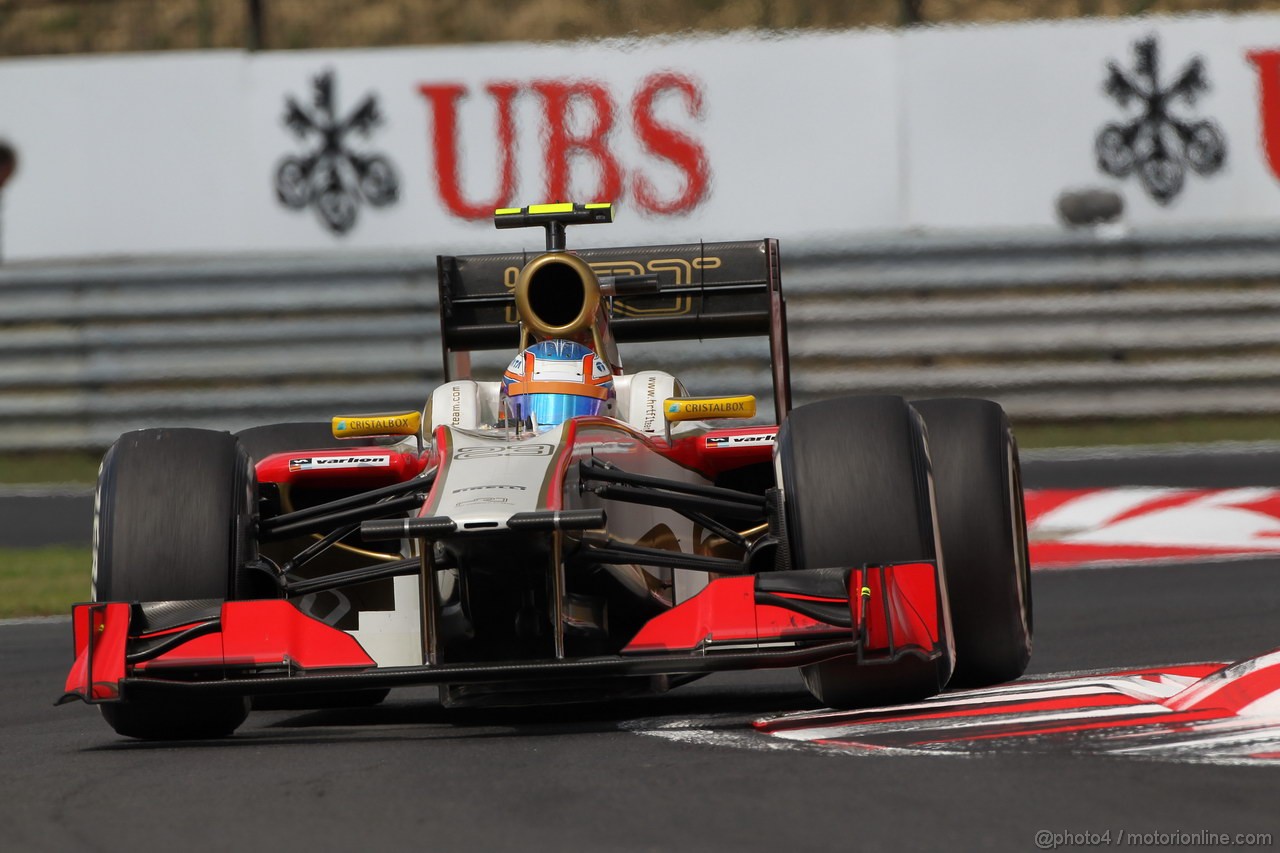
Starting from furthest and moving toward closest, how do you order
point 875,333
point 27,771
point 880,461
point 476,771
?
point 875,333, point 880,461, point 27,771, point 476,771

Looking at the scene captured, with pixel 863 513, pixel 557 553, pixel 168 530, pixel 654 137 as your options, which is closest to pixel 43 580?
pixel 168 530

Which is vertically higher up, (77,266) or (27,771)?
(77,266)

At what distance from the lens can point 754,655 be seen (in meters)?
5.60

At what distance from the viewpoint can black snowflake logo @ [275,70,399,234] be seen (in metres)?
14.7

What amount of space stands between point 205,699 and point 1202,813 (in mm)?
2972

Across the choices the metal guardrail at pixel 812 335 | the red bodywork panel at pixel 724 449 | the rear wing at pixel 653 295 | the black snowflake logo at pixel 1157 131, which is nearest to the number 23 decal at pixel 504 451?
the red bodywork panel at pixel 724 449

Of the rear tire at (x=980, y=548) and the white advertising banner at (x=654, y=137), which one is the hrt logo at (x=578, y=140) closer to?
the white advertising banner at (x=654, y=137)

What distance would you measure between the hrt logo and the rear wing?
6106 millimetres

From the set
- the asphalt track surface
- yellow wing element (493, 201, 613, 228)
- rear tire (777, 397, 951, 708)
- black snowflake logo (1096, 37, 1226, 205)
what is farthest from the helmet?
black snowflake logo (1096, 37, 1226, 205)

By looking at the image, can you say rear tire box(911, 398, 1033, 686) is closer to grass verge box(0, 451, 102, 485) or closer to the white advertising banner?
the white advertising banner

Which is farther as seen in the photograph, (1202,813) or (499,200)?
(499,200)

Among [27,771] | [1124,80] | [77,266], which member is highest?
[1124,80]

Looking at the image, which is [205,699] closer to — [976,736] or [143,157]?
[976,736]

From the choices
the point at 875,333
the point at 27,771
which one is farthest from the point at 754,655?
the point at 875,333
